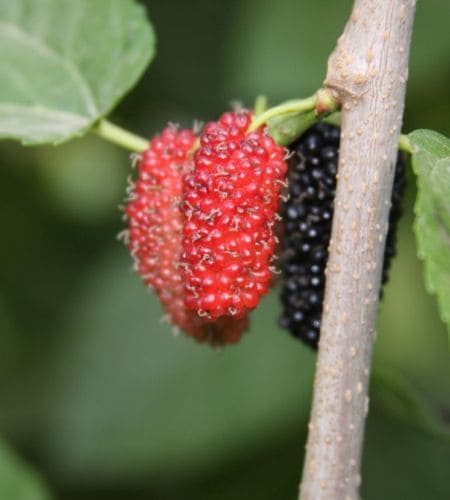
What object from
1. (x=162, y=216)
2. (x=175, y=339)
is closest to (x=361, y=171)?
(x=162, y=216)

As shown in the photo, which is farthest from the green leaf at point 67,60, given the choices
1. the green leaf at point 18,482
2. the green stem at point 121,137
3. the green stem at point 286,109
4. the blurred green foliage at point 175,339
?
the blurred green foliage at point 175,339

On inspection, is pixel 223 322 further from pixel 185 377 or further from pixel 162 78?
pixel 162 78

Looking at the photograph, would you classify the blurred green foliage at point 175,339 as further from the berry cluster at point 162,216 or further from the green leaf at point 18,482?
the berry cluster at point 162,216

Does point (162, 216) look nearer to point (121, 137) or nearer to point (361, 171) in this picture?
point (121, 137)

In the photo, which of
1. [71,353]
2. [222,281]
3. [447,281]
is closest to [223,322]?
[222,281]

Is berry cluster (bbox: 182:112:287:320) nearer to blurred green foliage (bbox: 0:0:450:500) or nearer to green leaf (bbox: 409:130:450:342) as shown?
green leaf (bbox: 409:130:450:342)

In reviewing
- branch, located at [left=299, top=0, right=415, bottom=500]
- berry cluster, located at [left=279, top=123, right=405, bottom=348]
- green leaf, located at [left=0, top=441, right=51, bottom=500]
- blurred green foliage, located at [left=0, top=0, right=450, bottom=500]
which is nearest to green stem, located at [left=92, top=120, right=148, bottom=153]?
berry cluster, located at [left=279, top=123, right=405, bottom=348]
